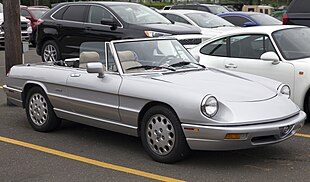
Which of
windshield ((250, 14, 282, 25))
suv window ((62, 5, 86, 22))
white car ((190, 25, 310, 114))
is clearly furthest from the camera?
windshield ((250, 14, 282, 25))

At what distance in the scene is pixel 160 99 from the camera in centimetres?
546

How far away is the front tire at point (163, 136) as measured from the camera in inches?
211

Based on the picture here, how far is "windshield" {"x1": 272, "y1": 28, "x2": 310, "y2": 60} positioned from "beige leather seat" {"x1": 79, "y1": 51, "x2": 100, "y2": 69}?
269 centimetres

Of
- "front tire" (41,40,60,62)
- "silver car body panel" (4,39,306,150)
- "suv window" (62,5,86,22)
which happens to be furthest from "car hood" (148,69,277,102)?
"front tire" (41,40,60,62)

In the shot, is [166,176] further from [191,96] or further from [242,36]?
[242,36]

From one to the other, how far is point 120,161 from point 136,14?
6259 millimetres

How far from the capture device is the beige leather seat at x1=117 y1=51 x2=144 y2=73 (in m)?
6.16

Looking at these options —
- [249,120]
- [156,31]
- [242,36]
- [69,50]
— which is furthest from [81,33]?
[249,120]

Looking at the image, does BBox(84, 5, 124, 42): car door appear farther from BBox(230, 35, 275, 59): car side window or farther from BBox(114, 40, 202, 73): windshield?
BBox(114, 40, 202, 73): windshield

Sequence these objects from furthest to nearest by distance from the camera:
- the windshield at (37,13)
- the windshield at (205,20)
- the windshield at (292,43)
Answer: the windshield at (37,13), the windshield at (205,20), the windshield at (292,43)

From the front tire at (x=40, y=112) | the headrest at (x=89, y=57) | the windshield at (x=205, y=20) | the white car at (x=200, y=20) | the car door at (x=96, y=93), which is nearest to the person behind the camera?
the car door at (x=96, y=93)

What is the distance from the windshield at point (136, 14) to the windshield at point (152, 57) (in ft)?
15.3

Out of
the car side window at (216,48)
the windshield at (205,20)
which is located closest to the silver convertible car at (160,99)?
the car side window at (216,48)

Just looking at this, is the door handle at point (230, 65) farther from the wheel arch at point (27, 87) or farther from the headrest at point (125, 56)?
the wheel arch at point (27, 87)
